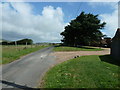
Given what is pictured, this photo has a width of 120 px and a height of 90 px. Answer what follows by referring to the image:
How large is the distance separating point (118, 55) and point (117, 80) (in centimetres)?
648

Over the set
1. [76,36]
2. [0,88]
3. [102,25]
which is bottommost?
[0,88]

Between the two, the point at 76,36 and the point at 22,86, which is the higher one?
the point at 76,36

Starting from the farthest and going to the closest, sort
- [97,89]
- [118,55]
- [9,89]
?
[118,55]
[9,89]
[97,89]

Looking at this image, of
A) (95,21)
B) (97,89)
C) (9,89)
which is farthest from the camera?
(95,21)

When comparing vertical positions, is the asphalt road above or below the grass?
below

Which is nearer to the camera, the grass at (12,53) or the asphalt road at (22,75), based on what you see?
the asphalt road at (22,75)

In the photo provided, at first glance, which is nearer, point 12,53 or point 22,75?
point 22,75

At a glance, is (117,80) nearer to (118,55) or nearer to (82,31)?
(118,55)

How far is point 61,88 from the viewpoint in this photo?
15.3ft

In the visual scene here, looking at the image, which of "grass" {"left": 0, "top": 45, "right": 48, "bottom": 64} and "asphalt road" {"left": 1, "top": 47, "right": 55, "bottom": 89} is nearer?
"asphalt road" {"left": 1, "top": 47, "right": 55, "bottom": 89}

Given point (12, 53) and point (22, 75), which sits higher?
point (12, 53)

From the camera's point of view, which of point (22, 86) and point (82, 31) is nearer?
point (22, 86)

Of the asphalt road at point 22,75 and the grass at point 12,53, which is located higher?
the grass at point 12,53

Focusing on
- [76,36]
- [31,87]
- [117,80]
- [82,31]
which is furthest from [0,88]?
[76,36]
